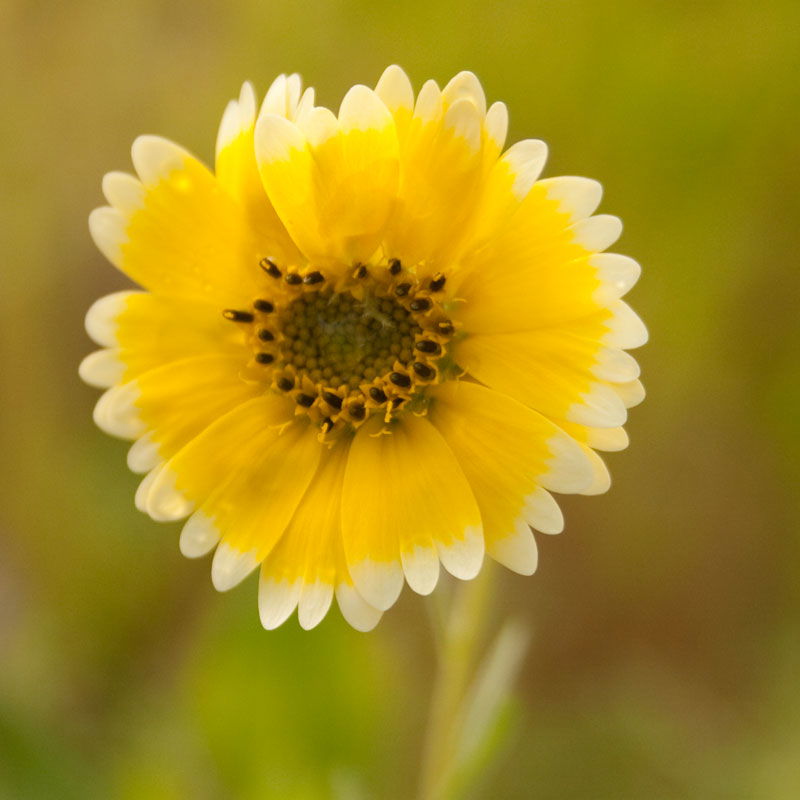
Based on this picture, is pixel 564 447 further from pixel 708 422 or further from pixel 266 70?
pixel 266 70

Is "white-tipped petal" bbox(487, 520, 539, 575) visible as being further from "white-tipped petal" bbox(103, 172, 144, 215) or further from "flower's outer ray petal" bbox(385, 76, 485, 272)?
"white-tipped petal" bbox(103, 172, 144, 215)

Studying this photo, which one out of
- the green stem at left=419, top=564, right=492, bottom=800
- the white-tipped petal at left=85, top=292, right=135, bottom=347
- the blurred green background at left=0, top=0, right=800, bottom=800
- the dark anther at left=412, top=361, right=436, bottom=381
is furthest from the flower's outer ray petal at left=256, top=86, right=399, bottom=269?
the blurred green background at left=0, top=0, right=800, bottom=800

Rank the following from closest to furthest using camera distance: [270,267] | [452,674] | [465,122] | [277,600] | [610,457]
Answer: [465,122] → [277,600] → [270,267] → [452,674] → [610,457]

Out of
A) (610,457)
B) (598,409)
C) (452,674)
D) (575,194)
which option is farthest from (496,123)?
(610,457)

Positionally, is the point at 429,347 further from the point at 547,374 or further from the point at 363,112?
the point at 363,112

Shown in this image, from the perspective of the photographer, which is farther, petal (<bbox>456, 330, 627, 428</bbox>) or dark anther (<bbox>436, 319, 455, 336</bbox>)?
dark anther (<bbox>436, 319, 455, 336</bbox>)

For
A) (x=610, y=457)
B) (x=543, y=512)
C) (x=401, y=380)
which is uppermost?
(x=610, y=457)

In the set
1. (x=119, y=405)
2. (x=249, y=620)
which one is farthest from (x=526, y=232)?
(x=249, y=620)

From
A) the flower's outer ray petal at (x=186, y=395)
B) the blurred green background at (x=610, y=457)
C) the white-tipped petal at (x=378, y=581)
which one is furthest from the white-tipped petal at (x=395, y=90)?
the blurred green background at (x=610, y=457)
